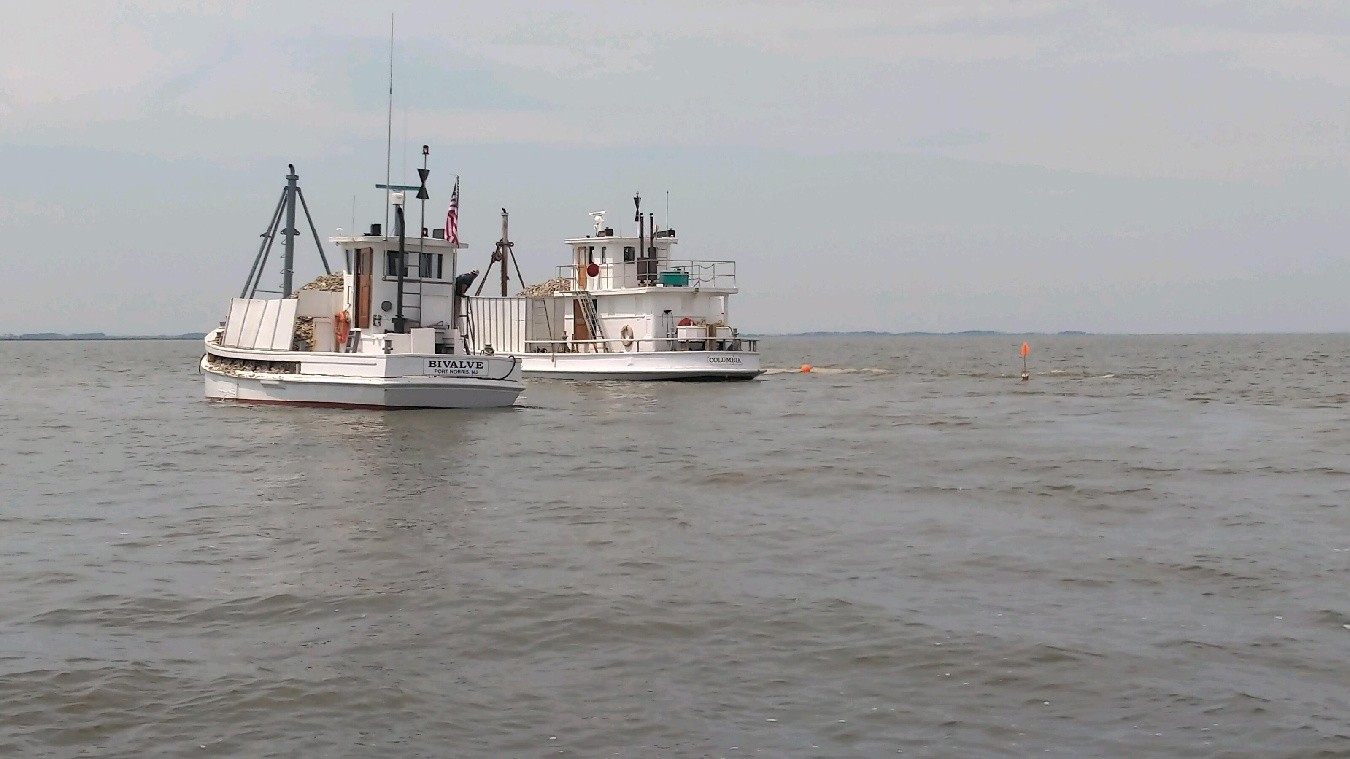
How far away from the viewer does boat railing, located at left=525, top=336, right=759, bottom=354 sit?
4750cm

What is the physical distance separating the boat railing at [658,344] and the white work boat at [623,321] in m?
0.03

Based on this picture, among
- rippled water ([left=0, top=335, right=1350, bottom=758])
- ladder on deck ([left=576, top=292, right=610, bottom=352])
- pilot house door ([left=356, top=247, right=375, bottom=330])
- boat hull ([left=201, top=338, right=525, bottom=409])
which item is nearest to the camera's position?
rippled water ([left=0, top=335, right=1350, bottom=758])

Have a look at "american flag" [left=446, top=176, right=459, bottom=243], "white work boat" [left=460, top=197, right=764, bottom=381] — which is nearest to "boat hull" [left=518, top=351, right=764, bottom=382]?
"white work boat" [left=460, top=197, right=764, bottom=381]

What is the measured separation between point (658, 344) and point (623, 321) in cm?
189

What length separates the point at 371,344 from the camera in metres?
31.8

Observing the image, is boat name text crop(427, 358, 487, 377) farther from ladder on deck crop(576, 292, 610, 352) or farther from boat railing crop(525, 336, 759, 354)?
ladder on deck crop(576, 292, 610, 352)

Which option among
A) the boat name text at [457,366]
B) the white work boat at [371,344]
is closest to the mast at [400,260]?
the white work boat at [371,344]

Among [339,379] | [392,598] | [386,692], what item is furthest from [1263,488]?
[339,379]

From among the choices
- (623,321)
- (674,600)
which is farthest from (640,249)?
(674,600)

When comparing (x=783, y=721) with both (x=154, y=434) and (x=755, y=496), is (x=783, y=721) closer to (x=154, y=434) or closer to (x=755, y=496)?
(x=755, y=496)

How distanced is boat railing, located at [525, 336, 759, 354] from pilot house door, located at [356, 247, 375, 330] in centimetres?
1575

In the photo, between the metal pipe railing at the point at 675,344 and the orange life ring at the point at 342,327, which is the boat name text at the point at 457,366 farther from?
the metal pipe railing at the point at 675,344

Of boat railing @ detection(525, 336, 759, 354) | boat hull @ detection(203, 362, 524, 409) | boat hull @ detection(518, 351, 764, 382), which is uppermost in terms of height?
boat railing @ detection(525, 336, 759, 354)

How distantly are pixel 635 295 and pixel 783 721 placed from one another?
1601 inches
